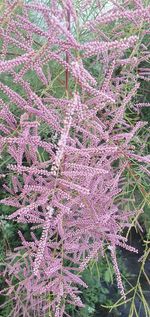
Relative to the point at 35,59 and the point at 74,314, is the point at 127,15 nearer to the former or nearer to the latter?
the point at 35,59

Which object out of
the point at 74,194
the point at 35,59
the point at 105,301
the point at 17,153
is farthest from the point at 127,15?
the point at 105,301

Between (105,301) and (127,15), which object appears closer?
(127,15)

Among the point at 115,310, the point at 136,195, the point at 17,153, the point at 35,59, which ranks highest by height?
the point at 35,59

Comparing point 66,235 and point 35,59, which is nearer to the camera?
point 35,59

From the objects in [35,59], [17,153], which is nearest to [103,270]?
[17,153]

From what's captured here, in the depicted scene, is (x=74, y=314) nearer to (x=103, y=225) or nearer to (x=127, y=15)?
(x=103, y=225)

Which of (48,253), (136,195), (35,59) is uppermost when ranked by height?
(35,59)

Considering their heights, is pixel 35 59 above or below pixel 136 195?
above

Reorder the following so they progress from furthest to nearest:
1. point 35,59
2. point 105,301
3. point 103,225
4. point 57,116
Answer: point 105,301 < point 103,225 < point 57,116 < point 35,59

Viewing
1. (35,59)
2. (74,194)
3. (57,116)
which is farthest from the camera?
(74,194)
